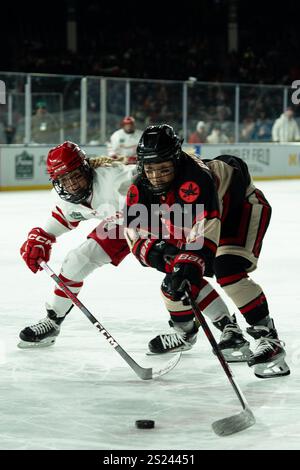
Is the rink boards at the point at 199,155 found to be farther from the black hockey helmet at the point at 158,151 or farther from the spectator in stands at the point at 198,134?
the black hockey helmet at the point at 158,151

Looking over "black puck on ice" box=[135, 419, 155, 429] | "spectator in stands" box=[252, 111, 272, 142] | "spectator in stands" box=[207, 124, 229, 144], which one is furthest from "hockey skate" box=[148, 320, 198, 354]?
"spectator in stands" box=[252, 111, 272, 142]

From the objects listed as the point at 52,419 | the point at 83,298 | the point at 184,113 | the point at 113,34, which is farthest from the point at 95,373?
the point at 113,34

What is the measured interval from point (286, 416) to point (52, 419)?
2.43 ft

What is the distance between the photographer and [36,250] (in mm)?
3809

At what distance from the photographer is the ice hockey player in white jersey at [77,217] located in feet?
11.9

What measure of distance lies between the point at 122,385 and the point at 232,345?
1.80ft

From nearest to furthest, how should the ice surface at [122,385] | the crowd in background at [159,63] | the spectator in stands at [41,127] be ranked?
the ice surface at [122,385], the spectator in stands at [41,127], the crowd in background at [159,63]

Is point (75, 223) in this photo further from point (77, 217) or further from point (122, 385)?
point (122, 385)

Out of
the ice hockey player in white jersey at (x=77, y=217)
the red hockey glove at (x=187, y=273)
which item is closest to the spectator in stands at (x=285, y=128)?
the ice hockey player in white jersey at (x=77, y=217)

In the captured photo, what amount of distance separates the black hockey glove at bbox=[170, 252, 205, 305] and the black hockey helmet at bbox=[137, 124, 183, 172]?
1.12ft

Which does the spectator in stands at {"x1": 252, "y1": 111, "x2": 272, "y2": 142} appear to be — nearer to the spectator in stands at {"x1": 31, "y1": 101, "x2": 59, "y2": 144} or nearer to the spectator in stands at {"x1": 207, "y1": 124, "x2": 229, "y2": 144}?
the spectator in stands at {"x1": 207, "y1": 124, "x2": 229, "y2": 144}

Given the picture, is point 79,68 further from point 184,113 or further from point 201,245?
point 201,245

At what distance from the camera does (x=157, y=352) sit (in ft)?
12.5

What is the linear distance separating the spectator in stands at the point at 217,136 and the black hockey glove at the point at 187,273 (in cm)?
1157
